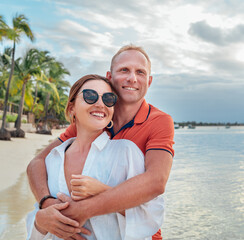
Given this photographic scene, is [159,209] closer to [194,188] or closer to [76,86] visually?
[76,86]

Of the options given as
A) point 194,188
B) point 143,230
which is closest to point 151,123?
point 143,230

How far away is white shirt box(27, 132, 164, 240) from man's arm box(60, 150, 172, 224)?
6 cm

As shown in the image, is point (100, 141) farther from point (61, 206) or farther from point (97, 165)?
point (61, 206)

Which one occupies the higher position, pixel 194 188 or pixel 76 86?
pixel 76 86

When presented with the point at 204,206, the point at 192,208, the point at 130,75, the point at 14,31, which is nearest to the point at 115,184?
the point at 130,75

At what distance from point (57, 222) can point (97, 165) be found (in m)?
0.37

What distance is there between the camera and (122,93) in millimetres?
2182

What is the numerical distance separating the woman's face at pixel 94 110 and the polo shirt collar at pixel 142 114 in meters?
0.26

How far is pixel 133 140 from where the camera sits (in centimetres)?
201

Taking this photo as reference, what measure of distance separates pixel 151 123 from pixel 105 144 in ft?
1.22

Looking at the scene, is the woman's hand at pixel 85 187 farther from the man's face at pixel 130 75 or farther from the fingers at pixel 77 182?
the man's face at pixel 130 75

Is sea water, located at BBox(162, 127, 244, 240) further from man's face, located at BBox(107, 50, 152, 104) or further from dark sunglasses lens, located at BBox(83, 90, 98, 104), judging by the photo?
dark sunglasses lens, located at BBox(83, 90, 98, 104)

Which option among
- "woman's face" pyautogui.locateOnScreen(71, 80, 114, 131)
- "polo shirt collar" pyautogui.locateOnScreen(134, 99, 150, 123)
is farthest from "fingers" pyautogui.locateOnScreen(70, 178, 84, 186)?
"polo shirt collar" pyautogui.locateOnScreen(134, 99, 150, 123)

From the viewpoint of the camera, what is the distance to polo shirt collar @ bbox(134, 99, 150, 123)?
6.91ft
